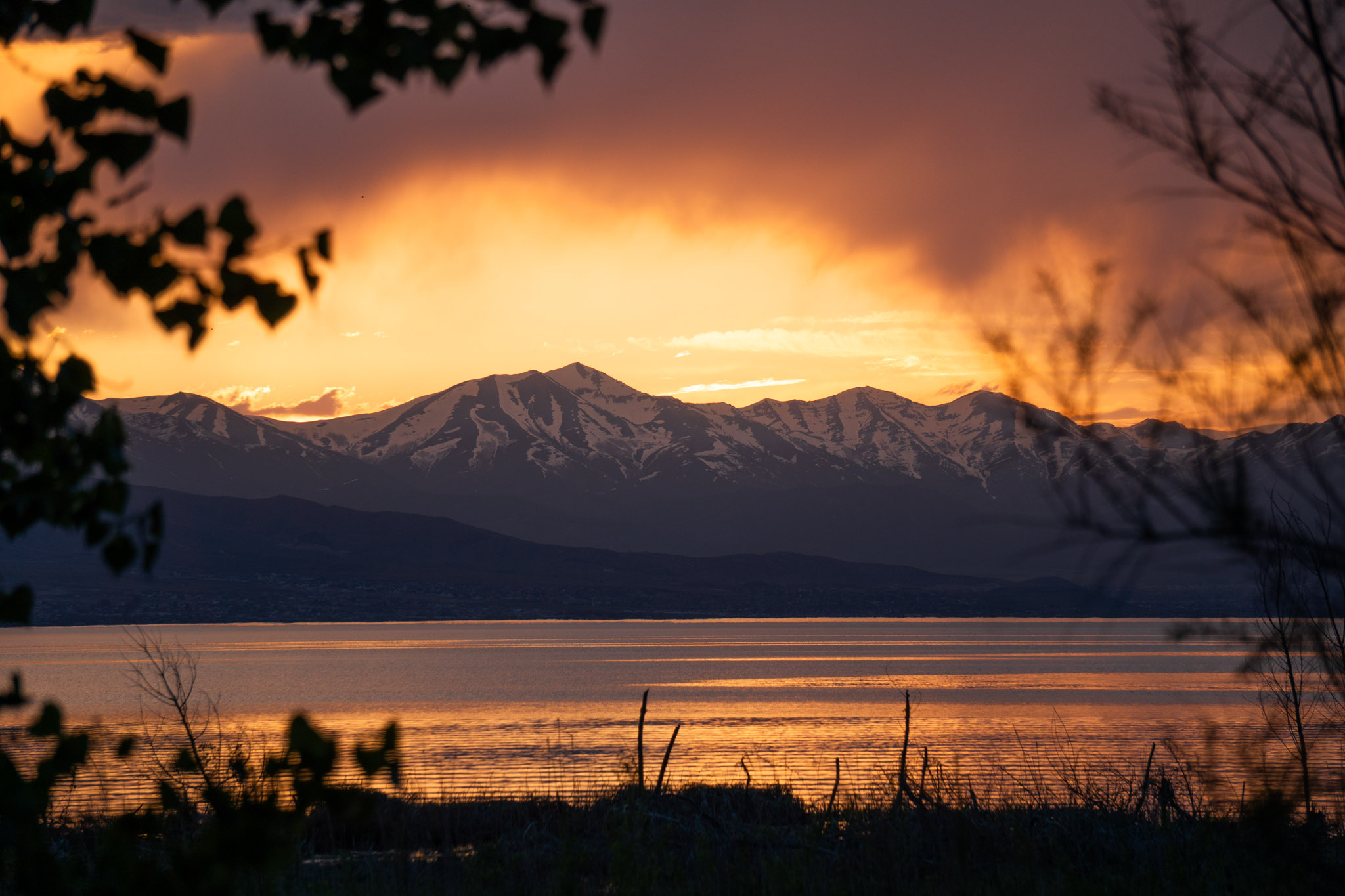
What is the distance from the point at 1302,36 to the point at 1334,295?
3.56 ft

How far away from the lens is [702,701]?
262ft

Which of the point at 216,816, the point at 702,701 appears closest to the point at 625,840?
the point at 216,816

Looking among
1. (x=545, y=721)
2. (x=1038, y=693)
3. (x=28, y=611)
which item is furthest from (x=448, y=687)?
(x=28, y=611)

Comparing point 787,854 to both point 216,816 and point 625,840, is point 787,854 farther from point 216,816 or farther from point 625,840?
point 216,816

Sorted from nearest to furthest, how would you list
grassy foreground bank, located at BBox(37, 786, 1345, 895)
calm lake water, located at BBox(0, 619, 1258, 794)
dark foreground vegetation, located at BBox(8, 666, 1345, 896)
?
1. dark foreground vegetation, located at BBox(8, 666, 1345, 896)
2. grassy foreground bank, located at BBox(37, 786, 1345, 895)
3. calm lake water, located at BBox(0, 619, 1258, 794)

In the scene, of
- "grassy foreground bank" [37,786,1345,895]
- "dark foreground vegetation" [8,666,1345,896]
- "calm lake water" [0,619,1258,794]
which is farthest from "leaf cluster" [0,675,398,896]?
"grassy foreground bank" [37,786,1345,895]

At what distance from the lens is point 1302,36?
429 centimetres

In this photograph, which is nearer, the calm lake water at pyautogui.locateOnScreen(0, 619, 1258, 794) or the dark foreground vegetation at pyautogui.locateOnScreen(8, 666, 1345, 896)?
the dark foreground vegetation at pyautogui.locateOnScreen(8, 666, 1345, 896)

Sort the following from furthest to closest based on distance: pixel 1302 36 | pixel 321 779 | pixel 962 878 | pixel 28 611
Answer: pixel 962 878
pixel 1302 36
pixel 28 611
pixel 321 779

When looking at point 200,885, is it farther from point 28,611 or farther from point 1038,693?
point 1038,693

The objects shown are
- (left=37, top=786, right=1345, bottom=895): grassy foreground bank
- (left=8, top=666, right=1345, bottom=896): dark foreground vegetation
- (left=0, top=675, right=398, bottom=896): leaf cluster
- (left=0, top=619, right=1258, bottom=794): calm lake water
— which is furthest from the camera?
(left=0, top=619, right=1258, bottom=794): calm lake water

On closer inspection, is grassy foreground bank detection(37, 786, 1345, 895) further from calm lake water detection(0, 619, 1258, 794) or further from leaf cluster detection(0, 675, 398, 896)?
leaf cluster detection(0, 675, 398, 896)

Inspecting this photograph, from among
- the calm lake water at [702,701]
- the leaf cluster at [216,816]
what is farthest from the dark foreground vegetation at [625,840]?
the calm lake water at [702,701]

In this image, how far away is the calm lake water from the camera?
1753 inches
